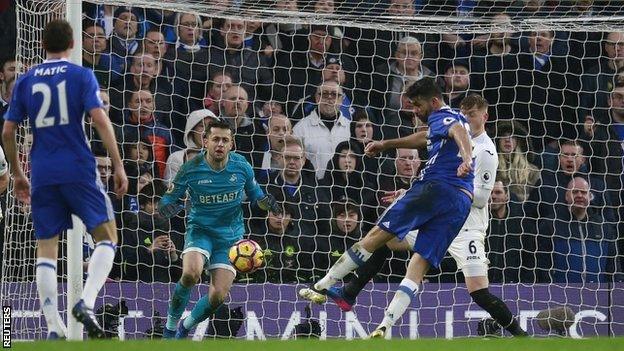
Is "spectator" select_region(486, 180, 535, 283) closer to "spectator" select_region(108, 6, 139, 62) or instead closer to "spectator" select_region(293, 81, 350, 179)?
"spectator" select_region(293, 81, 350, 179)

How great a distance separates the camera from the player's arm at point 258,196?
1138 cm

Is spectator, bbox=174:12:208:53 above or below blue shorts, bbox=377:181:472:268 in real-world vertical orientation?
above

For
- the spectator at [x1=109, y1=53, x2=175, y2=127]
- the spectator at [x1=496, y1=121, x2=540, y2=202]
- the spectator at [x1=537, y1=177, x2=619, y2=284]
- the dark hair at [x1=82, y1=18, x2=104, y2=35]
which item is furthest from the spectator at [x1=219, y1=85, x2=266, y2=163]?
→ the spectator at [x1=537, y1=177, x2=619, y2=284]

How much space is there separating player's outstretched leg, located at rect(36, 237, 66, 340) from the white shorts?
388cm

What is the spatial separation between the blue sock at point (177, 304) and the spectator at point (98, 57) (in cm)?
240

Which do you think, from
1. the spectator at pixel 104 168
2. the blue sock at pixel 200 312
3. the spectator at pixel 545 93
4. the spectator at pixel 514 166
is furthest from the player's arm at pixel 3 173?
the spectator at pixel 545 93

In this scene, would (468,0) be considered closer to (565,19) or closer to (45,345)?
(565,19)

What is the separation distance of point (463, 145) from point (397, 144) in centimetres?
59

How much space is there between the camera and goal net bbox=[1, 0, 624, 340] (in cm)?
1252

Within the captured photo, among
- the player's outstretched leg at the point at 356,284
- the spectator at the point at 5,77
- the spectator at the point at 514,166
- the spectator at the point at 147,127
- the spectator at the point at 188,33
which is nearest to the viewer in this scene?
the player's outstretched leg at the point at 356,284

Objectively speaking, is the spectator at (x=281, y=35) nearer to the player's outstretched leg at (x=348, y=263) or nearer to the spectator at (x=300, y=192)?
the spectator at (x=300, y=192)

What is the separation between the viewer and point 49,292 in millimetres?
8133

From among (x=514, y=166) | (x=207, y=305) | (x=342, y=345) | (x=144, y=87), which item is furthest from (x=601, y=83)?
(x=342, y=345)

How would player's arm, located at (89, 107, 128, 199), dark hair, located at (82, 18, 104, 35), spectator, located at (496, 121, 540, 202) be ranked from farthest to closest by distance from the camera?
spectator, located at (496, 121, 540, 202)
dark hair, located at (82, 18, 104, 35)
player's arm, located at (89, 107, 128, 199)
